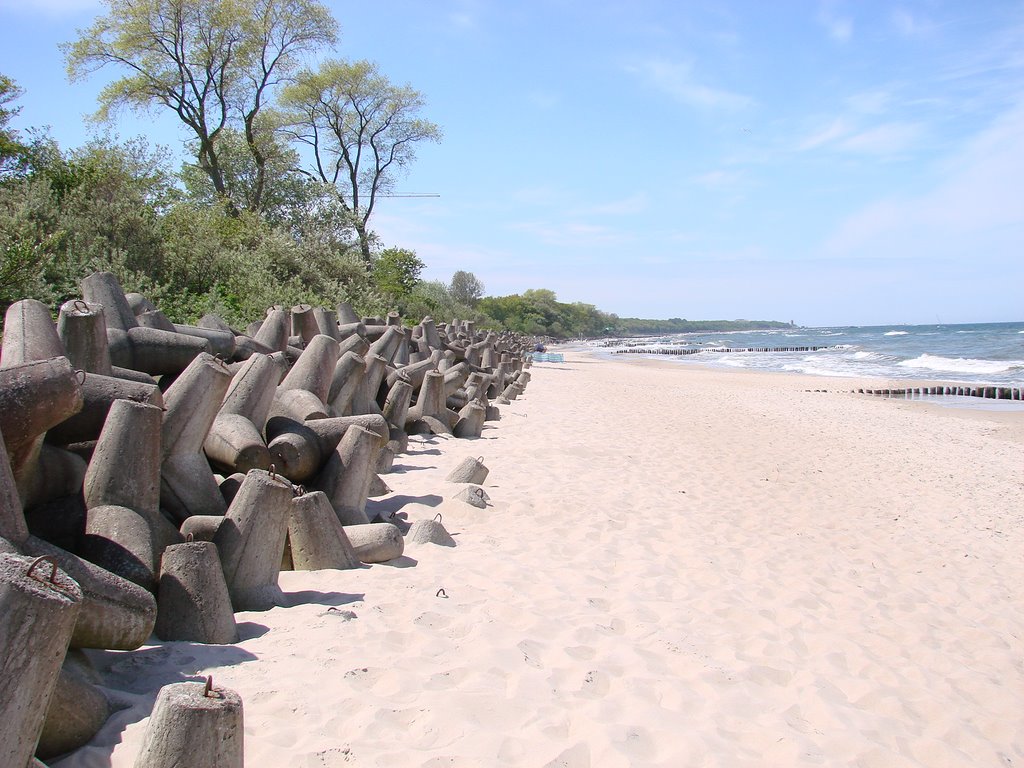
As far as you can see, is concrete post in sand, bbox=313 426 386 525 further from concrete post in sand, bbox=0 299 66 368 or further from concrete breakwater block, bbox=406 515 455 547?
concrete post in sand, bbox=0 299 66 368

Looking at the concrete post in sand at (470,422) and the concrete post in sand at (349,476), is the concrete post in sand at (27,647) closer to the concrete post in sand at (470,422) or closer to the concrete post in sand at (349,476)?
the concrete post in sand at (349,476)

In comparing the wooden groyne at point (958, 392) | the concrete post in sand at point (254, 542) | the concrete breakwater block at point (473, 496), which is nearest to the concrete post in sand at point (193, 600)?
the concrete post in sand at point (254, 542)

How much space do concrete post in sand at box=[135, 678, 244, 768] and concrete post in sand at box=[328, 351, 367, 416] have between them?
17.0 feet

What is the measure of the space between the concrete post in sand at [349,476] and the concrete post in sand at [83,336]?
5.12 ft

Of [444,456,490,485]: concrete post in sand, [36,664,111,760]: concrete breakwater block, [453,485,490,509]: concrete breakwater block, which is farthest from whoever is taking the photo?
[444,456,490,485]: concrete post in sand

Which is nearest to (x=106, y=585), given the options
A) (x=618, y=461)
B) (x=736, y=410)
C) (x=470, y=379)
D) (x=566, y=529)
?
(x=566, y=529)

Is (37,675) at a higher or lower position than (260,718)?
higher

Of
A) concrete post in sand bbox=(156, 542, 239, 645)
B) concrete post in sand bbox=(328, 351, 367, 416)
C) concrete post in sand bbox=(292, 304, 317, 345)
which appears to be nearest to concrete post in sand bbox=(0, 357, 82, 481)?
concrete post in sand bbox=(156, 542, 239, 645)

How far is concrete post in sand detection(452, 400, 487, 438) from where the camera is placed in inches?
414

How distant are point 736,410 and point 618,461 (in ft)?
29.2

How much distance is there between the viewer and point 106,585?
2.99m

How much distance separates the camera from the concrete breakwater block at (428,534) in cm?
548

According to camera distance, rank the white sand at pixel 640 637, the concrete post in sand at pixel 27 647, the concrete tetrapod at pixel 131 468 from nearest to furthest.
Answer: the concrete post in sand at pixel 27 647
the white sand at pixel 640 637
the concrete tetrapod at pixel 131 468

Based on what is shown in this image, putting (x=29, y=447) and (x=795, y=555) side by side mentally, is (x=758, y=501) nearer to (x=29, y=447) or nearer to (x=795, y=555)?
(x=795, y=555)
